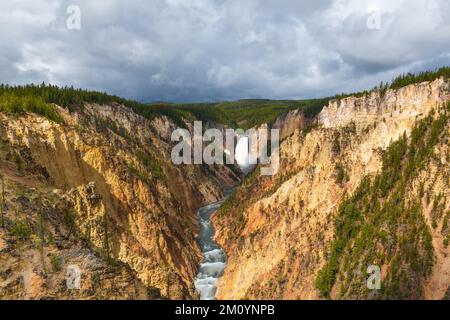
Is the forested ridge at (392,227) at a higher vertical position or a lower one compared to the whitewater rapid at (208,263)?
higher

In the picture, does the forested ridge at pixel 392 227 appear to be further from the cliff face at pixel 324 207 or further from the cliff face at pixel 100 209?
the cliff face at pixel 100 209

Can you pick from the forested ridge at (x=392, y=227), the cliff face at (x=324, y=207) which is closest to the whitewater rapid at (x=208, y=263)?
the cliff face at (x=324, y=207)

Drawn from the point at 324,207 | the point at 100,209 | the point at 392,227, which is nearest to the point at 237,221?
the point at 324,207

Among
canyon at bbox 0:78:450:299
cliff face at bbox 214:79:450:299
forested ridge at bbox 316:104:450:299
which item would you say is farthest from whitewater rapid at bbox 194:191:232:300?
forested ridge at bbox 316:104:450:299

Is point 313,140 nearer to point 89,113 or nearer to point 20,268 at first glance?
point 89,113

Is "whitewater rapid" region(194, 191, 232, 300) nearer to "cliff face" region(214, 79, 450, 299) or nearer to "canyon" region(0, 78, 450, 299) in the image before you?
"canyon" region(0, 78, 450, 299)

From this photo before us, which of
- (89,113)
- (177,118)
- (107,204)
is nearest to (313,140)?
(107,204)
